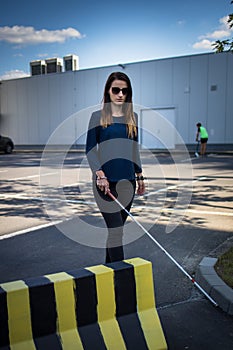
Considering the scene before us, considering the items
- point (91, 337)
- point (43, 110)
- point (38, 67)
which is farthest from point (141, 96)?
point (91, 337)

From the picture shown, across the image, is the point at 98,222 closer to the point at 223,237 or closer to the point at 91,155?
the point at 223,237

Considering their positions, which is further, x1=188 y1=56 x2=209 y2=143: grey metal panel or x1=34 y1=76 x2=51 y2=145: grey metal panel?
x1=34 y1=76 x2=51 y2=145: grey metal panel

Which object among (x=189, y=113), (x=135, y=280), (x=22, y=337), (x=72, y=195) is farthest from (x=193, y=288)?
(x=189, y=113)

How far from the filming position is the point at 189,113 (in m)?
26.5

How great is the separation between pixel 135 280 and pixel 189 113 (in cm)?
2508

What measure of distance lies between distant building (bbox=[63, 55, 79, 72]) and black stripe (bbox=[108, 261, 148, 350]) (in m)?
35.3

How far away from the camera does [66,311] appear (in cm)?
233

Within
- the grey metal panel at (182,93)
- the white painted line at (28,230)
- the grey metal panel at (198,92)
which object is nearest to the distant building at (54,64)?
the grey metal panel at (182,93)

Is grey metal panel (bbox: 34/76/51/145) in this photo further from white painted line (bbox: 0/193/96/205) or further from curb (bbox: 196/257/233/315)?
curb (bbox: 196/257/233/315)

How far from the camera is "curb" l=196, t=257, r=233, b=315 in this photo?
127 inches

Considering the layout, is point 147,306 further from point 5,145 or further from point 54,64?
point 54,64

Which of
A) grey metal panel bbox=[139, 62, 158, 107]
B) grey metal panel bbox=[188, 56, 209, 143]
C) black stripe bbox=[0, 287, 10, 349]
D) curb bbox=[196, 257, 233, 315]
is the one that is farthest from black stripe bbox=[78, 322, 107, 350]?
grey metal panel bbox=[139, 62, 158, 107]

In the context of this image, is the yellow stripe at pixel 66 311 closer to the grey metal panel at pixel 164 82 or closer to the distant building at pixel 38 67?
the grey metal panel at pixel 164 82

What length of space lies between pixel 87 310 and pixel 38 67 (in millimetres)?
37746
